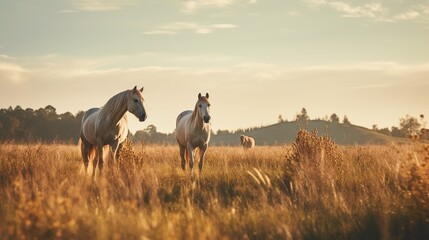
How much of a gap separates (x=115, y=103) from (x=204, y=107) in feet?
7.68

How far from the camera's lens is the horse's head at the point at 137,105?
→ 10.0 meters

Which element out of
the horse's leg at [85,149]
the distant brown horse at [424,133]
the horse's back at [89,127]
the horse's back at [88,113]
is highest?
the horse's back at [88,113]

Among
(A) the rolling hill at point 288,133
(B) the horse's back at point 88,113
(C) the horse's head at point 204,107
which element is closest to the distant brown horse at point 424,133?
(C) the horse's head at point 204,107

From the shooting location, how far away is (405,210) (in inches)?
213

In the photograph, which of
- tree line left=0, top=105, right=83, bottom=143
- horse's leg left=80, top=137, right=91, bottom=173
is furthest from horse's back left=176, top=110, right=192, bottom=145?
tree line left=0, top=105, right=83, bottom=143

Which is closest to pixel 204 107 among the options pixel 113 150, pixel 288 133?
pixel 113 150

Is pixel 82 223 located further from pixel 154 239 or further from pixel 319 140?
pixel 319 140

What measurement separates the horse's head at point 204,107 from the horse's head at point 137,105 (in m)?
1.75

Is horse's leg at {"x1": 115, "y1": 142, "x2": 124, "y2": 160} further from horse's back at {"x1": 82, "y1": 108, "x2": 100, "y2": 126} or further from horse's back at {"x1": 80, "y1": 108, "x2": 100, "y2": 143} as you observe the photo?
horse's back at {"x1": 82, "y1": 108, "x2": 100, "y2": 126}

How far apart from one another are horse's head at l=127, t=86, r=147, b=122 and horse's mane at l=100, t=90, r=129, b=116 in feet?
0.95

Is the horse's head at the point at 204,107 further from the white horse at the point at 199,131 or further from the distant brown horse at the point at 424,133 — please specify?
the distant brown horse at the point at 424,133

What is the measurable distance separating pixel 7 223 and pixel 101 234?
155 cm

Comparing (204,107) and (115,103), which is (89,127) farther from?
(204,107)

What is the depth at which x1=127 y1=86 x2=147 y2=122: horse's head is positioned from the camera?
10039 mm
